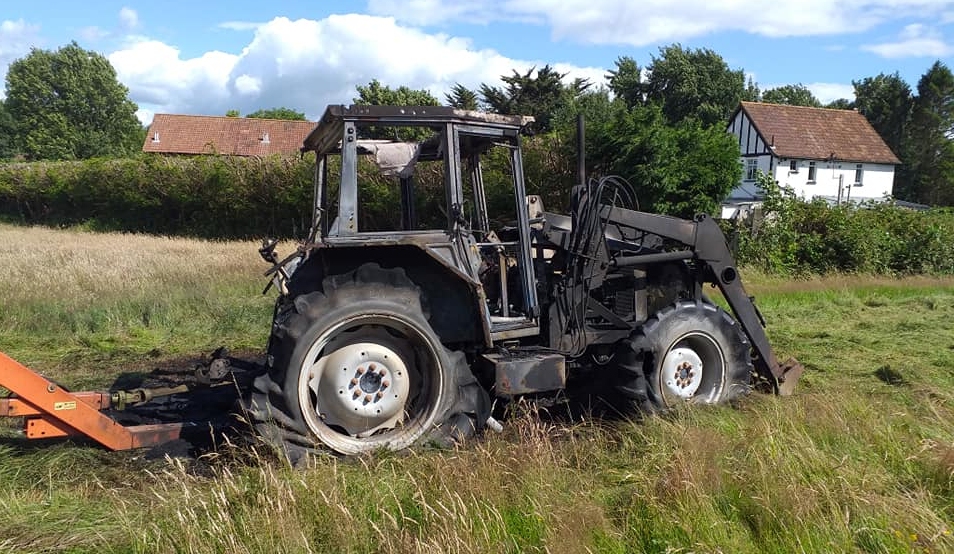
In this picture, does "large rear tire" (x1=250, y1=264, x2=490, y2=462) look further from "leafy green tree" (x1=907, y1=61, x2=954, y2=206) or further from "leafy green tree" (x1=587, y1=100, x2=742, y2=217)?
"leafy green tree" (x1=907, y1=61, x2=954, y2=206)

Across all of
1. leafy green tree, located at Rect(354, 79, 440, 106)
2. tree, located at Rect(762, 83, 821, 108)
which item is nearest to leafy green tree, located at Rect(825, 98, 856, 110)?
tree, located at Rect(762, 83, 821, 108)

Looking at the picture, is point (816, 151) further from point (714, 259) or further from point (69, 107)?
point (69, 107)

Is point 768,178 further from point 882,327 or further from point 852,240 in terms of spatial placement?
point 882,327

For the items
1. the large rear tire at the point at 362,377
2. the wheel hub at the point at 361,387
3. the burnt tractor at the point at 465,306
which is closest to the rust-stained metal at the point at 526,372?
the burnt tractor at the point at 465,306

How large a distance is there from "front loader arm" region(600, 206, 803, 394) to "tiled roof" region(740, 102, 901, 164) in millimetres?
37318

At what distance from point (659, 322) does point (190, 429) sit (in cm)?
339

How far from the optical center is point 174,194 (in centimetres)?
2416

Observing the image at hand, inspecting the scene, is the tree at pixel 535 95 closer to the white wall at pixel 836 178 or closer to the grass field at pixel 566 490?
the white wall at pixel 836 178

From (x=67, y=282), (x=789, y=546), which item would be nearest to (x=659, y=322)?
(x=789, y=546)

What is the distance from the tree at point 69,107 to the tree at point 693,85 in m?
45.9

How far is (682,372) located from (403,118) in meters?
2.82

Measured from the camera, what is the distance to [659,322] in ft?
17.4

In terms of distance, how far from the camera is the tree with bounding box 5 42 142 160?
6184 centimetres

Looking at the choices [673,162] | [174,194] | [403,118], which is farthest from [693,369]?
[174,194]
